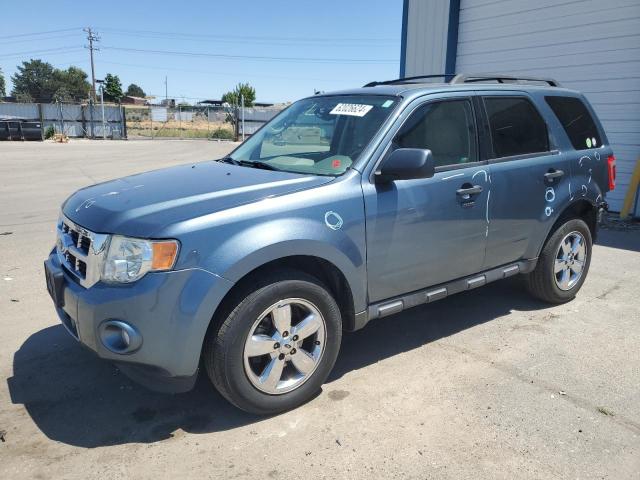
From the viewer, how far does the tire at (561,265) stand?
4.68 meters

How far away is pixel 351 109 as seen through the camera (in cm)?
385

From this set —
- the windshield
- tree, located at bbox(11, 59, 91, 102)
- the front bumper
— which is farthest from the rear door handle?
tree, located at bbox(11, 59, 91, 102)

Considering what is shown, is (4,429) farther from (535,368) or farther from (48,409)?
(535,368)

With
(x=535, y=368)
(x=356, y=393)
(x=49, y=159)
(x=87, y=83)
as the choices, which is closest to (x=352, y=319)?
(x=356, y=393)

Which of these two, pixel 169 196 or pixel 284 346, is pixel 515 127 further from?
pixel 169 196

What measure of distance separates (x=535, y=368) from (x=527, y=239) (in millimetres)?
1124

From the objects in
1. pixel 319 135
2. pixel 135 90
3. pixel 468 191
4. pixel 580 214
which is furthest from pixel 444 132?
pixel 135 90

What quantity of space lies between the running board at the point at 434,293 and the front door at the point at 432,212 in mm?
50

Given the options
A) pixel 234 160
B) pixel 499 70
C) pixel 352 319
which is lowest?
pixel 352 319

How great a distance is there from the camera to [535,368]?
3736mm

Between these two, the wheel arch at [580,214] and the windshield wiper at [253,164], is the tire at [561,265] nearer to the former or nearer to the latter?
the wheel arch at [580,214]

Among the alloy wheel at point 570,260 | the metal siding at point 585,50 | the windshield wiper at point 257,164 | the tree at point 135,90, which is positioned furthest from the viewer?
the tree at point 135,90

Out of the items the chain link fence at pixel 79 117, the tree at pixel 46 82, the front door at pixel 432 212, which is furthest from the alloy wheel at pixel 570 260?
the tree at pixel 46 82

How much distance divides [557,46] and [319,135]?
7893 millimetres
